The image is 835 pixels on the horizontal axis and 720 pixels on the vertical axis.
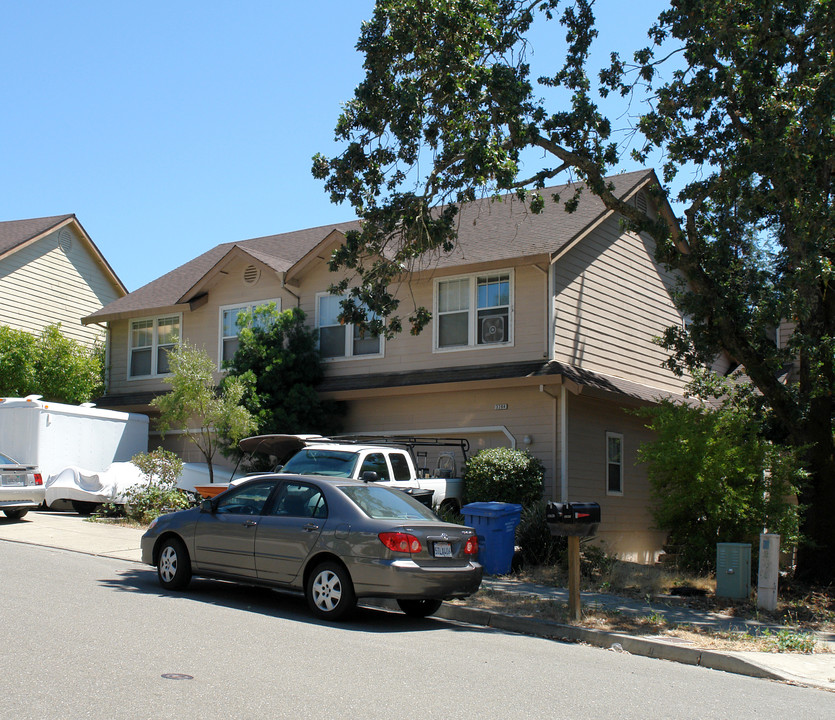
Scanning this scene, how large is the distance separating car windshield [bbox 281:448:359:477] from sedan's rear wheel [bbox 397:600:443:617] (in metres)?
3.70

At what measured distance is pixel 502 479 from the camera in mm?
15984

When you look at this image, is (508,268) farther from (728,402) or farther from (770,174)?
(770,174)

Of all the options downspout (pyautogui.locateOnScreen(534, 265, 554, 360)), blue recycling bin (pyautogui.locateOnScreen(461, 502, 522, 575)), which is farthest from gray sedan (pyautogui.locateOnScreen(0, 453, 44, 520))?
downspout (pyautogui.locateOnScreen(534, 265, 554, 360))

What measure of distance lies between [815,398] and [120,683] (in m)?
11.1

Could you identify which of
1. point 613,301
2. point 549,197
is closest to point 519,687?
point 613,301

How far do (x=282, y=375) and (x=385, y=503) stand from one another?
10086 mm

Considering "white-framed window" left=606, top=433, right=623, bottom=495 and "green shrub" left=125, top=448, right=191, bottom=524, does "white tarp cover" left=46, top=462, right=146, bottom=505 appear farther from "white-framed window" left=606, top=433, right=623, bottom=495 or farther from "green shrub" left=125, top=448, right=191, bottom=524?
"white-framed window" left=606, top=433, right=623, bottom=495

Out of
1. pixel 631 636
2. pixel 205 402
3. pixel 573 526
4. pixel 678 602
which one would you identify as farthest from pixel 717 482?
pixel 205 402

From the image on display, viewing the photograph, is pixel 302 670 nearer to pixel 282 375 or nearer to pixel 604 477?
pixel 604 477

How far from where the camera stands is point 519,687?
22.1ft

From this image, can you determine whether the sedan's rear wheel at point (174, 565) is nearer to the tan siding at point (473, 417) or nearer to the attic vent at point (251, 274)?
the tan siding at point (473, 417)

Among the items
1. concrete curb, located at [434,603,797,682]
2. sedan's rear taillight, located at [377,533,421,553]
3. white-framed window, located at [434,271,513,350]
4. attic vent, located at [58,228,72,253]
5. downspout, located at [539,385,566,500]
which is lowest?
concrete curb, located at [434,603,797,682]

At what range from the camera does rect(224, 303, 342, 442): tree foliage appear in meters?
19.0

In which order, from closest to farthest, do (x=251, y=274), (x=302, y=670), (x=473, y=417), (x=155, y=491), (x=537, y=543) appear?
(x=302, y=670)
(x=537, y=543)
(x=155, y=491)
(x=473, y=417)
(x=251, y=274)
